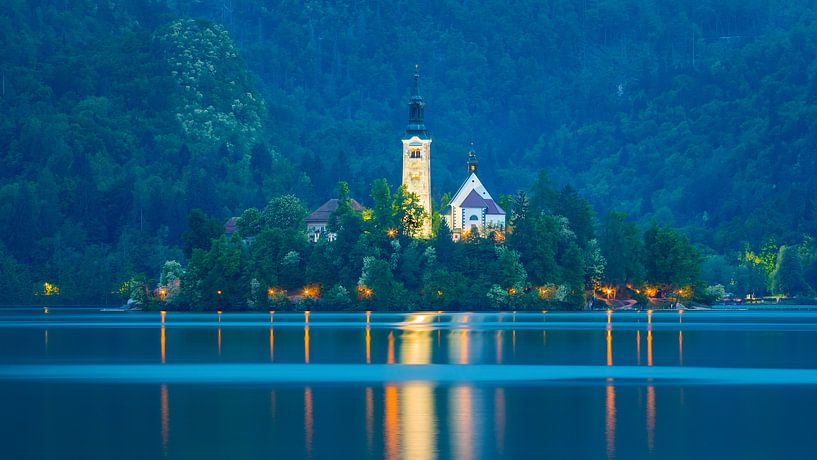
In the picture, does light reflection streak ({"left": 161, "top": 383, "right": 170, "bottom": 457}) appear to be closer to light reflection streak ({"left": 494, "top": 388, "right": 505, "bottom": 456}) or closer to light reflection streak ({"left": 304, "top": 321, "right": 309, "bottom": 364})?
light reflection streak ({"left": 494, "top": 388, "right": 505, "bottom": 456})

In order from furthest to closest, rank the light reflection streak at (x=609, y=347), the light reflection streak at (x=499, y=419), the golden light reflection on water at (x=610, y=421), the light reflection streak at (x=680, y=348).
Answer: the light reflection streak at (x=609, y=347), the light reflection streak at (x=680, y=348), the light reflection streak at (x=499, y=419), the golden light reflection on water at (x=610, y=421)

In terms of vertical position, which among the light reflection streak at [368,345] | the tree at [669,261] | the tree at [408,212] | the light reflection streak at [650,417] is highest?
the tree at [408,212]

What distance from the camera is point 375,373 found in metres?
77.7

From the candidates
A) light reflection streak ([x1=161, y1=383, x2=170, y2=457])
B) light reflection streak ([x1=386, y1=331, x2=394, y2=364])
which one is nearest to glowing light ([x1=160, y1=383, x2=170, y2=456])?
light reflection streak ([x1=161, y1=383, x2=170, y2=457])

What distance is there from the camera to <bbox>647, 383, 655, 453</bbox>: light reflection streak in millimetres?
51097

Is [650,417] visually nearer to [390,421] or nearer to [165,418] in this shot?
[390,421]

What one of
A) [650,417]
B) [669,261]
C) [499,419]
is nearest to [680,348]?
[650,417]

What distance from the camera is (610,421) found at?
56500 mm

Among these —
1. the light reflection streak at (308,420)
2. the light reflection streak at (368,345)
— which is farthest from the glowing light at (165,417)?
the light reflection streak at (368,345)

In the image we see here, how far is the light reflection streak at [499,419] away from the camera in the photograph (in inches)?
1984

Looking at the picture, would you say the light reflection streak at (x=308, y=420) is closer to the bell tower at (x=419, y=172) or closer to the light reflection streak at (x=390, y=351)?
the light reflection streak at (x=390, y=351)

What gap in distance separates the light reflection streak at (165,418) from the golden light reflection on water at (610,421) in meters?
14.6

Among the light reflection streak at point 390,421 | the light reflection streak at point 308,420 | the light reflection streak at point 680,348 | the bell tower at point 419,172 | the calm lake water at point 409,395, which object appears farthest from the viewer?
the bell tower at point 419,172

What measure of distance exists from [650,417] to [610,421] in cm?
206
